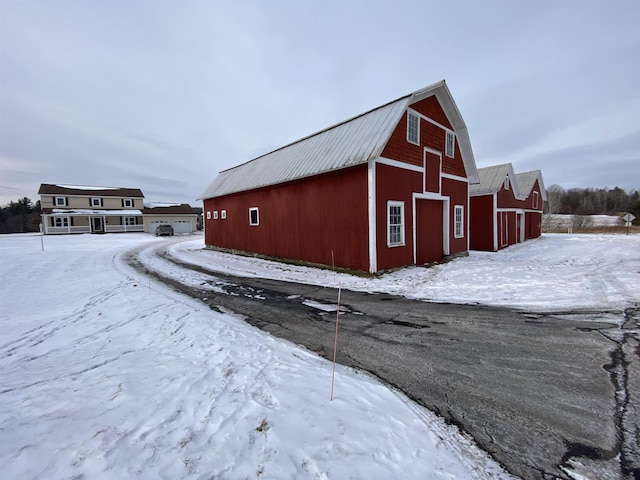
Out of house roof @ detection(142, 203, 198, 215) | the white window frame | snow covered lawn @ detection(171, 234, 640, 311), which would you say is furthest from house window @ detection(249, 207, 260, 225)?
the white window frame

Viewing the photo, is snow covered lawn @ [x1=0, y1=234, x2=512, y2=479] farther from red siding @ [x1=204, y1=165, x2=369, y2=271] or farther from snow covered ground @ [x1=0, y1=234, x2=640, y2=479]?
red siding @ [x1=204, y1=165, x2=369, y2=271]

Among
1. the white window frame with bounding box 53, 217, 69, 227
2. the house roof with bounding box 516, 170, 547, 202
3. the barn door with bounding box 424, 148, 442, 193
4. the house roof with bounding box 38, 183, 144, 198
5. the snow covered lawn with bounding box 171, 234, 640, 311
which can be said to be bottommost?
the snow covered lawn with bounding box 171, 234, 640, 311

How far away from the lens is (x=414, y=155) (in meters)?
10.9

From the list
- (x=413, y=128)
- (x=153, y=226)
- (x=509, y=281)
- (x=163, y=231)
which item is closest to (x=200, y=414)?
(x=509, y=281)

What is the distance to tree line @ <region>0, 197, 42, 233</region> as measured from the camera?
177 feet

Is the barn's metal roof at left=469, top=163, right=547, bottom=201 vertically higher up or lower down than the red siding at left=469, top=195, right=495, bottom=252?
higher up

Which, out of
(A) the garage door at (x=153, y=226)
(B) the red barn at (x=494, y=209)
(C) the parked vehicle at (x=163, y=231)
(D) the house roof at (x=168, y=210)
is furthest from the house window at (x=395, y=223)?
(D) the house roof at (x=168, y=210)

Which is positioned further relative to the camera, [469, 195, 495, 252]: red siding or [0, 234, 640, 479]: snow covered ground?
[469, 195, 495, 252]: red siding

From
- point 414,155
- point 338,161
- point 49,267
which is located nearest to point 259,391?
point 338,161

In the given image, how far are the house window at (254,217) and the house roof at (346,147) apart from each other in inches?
46.8

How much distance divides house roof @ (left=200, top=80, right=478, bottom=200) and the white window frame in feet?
110

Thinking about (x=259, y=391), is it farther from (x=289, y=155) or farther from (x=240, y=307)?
(x=289, y=155)

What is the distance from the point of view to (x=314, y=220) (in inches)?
441

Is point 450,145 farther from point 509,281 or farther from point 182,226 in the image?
point 182,226
